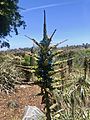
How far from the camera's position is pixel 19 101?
16547 mm

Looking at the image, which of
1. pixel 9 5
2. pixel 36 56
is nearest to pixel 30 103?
pixel 36 56

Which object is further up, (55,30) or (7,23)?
(7,23)

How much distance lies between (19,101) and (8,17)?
11021mm

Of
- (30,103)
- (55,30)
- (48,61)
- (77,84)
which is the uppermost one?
(55,30)

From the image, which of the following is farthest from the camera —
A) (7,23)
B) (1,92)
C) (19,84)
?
(7,23)

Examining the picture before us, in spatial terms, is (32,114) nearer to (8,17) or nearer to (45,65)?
(45,65)

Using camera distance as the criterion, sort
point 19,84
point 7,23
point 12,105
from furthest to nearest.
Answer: point 7,23, point 19,84, point 12,105

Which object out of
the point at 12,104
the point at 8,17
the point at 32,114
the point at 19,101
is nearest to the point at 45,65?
the point at 32,114

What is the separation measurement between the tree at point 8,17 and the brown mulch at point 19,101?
757 centimetres

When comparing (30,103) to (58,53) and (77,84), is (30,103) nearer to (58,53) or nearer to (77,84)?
(77,84)

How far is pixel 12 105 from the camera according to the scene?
51.6 ft

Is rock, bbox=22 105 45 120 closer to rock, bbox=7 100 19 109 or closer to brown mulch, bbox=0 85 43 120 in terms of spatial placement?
brown mulch, bbox=0 85 43 120

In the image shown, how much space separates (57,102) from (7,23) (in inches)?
666

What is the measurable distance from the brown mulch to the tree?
298 inches
